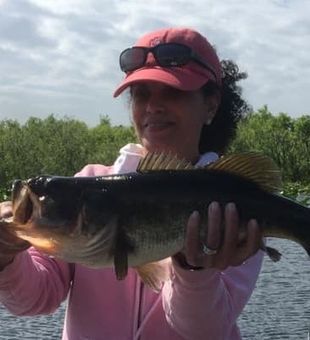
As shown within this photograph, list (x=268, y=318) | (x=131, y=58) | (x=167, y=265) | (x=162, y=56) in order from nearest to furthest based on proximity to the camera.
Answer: (x=167, y=265) < (x=162, y=56) < (x=131, y=58) < (x=268, y=318)

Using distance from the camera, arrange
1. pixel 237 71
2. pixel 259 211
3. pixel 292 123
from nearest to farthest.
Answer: pixel 259 211 < pixel 237 71 < pixel 292 123

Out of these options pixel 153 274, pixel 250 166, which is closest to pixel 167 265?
pixel 153 274

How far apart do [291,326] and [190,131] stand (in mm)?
11282

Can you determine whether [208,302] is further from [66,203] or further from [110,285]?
[66,203]

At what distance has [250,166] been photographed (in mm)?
3293

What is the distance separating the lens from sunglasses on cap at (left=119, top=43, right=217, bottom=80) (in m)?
3.74

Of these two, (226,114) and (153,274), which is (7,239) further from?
(226,114)

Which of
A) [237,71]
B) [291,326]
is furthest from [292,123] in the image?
[237,71]

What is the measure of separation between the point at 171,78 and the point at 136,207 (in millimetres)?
851

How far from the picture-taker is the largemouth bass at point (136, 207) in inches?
120

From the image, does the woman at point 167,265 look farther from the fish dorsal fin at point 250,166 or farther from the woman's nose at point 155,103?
the fish dorsal fin at point 250,166

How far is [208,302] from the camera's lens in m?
3.39

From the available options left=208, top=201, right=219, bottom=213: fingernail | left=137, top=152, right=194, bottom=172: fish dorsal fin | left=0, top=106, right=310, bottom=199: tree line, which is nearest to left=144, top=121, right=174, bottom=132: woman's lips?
left=137, top=152, right=194, bottom=172: fish dorsal fin

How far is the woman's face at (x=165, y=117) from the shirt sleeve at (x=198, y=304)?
2.11 ft
